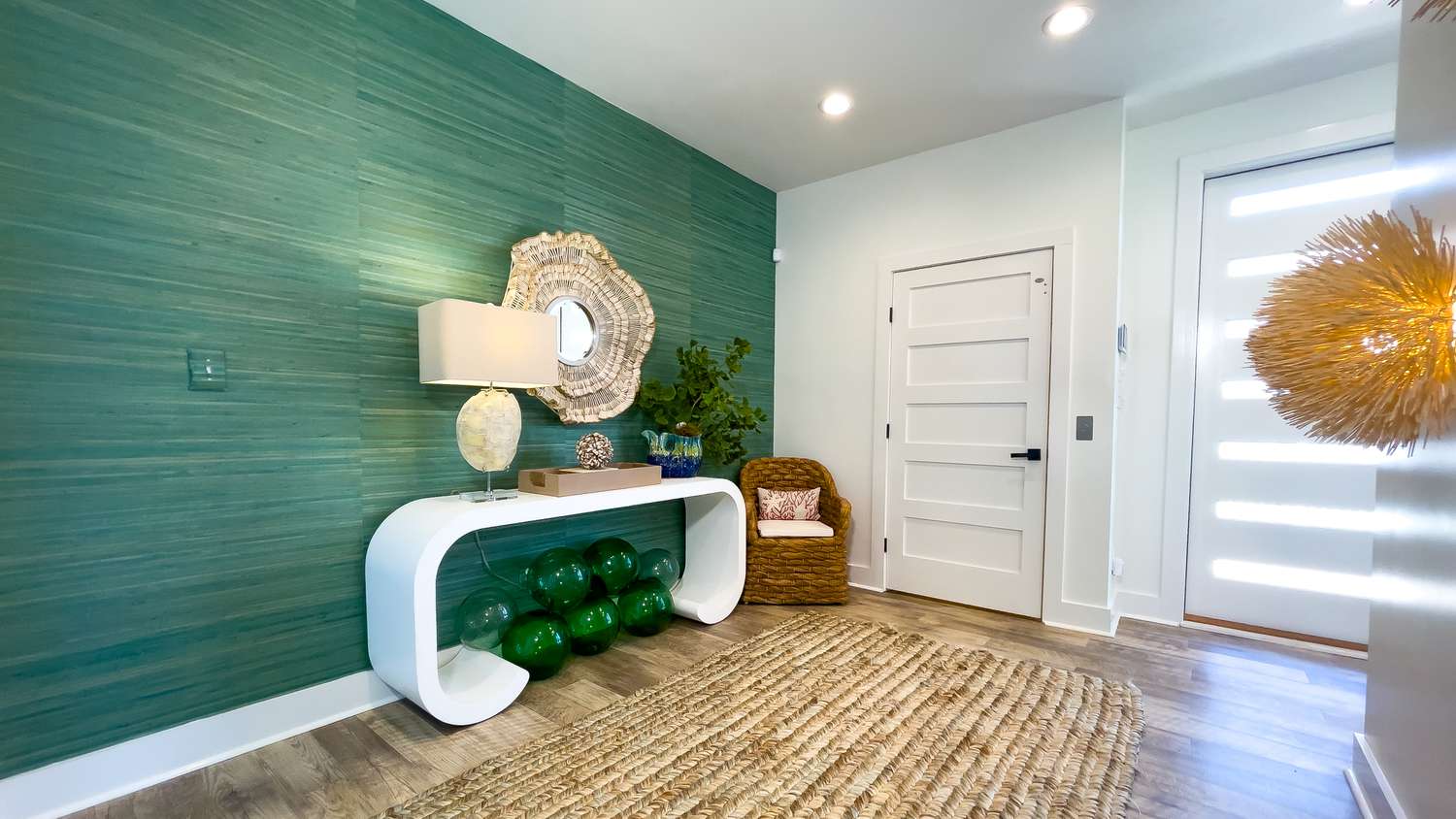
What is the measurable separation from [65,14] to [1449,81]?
10.8 feet

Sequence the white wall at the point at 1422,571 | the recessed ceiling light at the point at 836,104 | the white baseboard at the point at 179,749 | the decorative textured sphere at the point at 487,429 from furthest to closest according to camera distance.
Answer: the recessed ceiling light at the point at 836,104
the decorative textured sphere at the point at 487,429
the white baseboard at the point at 179,749
the white wall at the point at 1422,571

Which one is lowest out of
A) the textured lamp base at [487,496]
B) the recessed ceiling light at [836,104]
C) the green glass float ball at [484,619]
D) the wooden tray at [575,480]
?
the green glass float ball at [484,619]

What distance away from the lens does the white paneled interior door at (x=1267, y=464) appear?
261 centimetres

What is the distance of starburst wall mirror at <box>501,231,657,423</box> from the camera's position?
8.05 feet

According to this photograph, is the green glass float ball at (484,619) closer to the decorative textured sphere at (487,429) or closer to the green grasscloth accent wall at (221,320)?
the green grasscloth accent wall at (221,320)

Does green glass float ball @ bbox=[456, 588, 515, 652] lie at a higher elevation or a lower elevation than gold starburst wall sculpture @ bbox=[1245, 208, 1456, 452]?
lower

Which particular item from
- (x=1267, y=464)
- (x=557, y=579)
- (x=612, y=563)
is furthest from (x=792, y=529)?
(x=1267, y=464)

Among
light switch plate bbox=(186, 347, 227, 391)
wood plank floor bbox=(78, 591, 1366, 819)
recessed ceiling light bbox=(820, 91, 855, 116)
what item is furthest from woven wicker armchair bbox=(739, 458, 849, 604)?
light switch plate bbox=(186, 347, 227, 391)

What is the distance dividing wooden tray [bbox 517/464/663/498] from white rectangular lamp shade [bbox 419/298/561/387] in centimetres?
39

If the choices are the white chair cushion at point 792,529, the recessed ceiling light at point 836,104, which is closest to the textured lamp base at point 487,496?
the white chair cushion at point 792,529

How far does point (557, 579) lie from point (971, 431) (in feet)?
7.74

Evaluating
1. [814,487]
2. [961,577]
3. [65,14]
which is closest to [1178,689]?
[961,577]

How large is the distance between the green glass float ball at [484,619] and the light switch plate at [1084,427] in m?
2.86

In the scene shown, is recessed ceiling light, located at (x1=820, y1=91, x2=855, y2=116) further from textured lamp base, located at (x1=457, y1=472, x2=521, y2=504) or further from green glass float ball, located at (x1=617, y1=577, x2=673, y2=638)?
green glass float ball, located at (x1=617, y1=577, x2=673, y2=638)
